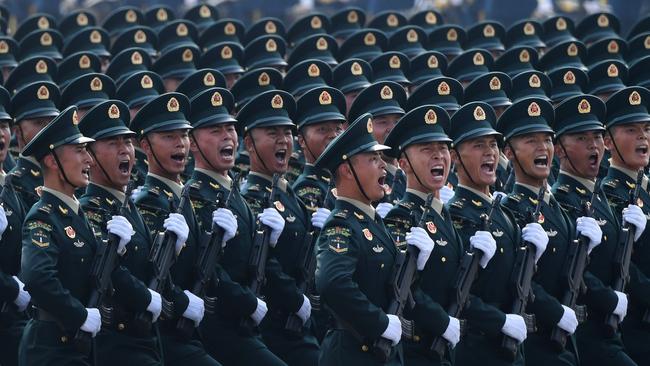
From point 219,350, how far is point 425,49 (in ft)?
24.2

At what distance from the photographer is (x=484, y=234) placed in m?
11.7

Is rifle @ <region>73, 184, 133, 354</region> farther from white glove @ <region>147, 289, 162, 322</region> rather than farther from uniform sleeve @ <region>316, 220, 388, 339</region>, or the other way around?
uniform sleeve @ <region>316, 220, 388, 339</region>

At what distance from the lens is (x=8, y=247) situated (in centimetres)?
1229

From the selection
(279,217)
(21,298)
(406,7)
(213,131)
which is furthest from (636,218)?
(406,7)

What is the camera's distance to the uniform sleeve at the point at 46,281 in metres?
10.8

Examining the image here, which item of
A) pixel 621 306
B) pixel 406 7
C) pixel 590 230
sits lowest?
pixel 406 7

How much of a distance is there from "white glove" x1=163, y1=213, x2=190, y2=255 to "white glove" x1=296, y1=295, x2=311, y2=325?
1.39 m

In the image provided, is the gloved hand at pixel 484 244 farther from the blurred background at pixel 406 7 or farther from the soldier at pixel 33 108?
the blurred background at pixel 406 7

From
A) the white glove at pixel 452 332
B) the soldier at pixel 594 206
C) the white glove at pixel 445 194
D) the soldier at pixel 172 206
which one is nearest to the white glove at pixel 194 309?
the soldier at pixel 172 206

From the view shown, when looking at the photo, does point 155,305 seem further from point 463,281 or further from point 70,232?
point 463,281

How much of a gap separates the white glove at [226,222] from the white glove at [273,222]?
13.5 inches

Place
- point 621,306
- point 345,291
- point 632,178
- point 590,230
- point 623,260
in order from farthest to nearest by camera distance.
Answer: point 632,178, point 623,260, point 621,306, point 590,230, point 345,291

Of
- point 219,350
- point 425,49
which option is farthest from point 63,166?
point 425,49

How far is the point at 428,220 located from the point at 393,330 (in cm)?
111
